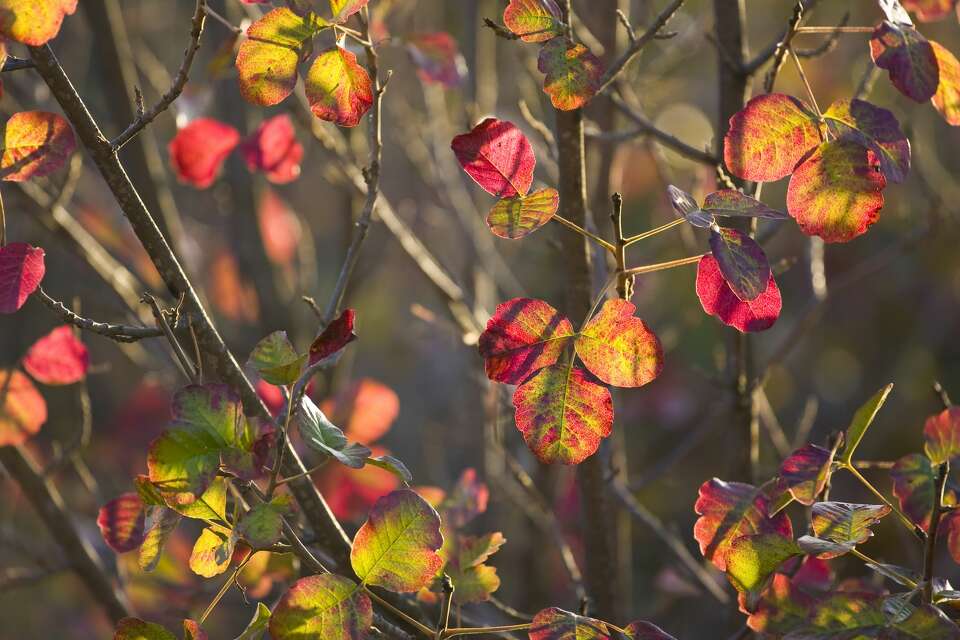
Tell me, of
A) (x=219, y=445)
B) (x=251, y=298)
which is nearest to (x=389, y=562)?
(x=219, y=445)

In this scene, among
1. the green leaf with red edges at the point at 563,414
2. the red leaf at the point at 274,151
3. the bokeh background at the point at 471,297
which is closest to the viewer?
the green leaf with red edges at the point at 563,414

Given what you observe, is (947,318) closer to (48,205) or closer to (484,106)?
(484,106)

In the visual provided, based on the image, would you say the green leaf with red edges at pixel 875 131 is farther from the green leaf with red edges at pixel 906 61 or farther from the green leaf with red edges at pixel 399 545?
the green leaf with red edges at pixel 399 545

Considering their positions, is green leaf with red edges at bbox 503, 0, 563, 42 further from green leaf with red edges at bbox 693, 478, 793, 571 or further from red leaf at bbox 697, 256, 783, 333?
green leaf with red edges at bbox 693, 478, 793, 571

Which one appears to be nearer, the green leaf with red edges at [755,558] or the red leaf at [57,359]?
the green leaf with red edges at [755,558]

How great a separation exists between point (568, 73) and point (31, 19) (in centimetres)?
41

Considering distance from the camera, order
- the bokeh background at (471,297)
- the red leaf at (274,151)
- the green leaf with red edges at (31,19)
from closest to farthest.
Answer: the green leaf with red edges at (31,19)
the red leaf at (274,151)
the bokeh background at (471,297)

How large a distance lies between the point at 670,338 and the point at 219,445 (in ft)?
3.30

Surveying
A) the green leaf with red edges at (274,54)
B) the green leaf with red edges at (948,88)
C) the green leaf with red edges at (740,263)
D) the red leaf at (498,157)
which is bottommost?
the green leaf with red edges at (948,88)

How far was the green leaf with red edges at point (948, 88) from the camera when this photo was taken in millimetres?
798

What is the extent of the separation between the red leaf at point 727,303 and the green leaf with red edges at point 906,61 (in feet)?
0.64

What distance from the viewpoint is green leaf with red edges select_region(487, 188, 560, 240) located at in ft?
2.34

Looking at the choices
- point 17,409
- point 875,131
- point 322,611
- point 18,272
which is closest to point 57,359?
point 17,409

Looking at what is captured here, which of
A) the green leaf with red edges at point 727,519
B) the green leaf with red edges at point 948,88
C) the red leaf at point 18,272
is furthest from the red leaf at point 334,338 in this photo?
the green leaf with red edges at point 948,88
